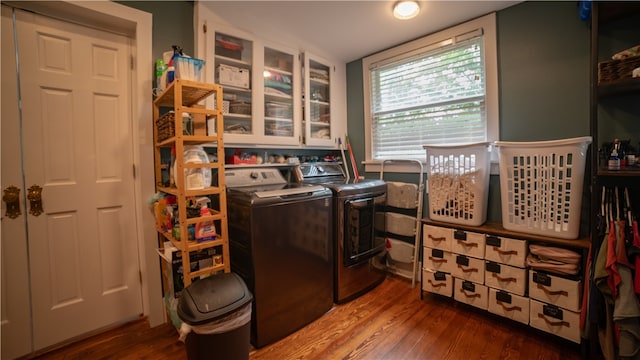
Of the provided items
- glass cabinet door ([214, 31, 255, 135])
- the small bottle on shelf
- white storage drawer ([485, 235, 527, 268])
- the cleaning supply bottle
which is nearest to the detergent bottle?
the cleaning supply bottle

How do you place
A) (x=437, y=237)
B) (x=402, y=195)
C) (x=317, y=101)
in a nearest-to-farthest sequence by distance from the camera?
(x=437, y=237)
(x=402, y=195)
(x=317, y=101)

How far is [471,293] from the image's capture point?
193cm

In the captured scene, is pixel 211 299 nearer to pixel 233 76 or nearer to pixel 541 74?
pixel 233 76

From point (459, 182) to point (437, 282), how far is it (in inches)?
31.9

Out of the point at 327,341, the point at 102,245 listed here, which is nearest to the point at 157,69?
the point at 102,245

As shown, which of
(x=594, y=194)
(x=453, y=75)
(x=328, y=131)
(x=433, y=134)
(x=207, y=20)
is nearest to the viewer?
(x=594, y=194)

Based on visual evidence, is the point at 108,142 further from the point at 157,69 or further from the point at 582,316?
the point at 582,316

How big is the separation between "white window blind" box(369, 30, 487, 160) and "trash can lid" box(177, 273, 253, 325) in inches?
80.1

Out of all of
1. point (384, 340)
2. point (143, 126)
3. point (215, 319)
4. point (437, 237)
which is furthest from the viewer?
point (437, 237)

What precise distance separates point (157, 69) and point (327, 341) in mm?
2159

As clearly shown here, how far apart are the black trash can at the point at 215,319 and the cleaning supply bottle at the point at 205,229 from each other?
9.4 inches

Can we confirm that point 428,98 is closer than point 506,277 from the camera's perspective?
No

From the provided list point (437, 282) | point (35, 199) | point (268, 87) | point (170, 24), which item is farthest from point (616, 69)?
point (35, 199)

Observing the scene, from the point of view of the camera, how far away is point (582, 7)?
165 cm
